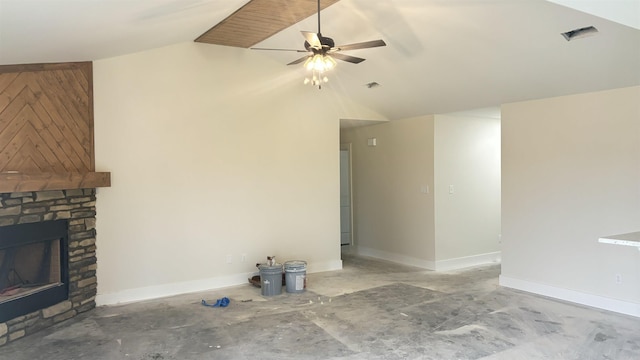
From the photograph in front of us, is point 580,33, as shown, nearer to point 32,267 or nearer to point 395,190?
point 395,190

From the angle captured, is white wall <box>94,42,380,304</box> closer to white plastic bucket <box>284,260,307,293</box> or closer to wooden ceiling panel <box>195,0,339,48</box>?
wooden ceiling panel <box>195,0,339,48</box>

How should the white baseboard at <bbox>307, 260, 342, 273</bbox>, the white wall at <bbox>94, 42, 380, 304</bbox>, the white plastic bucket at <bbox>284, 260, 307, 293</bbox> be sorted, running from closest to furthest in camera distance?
the white wall at <bbox>94, 42, 380, 304</bbox>
the white plastic bucket at <bbox>284, 260, 307, 293</bbox>
the white baseboard at <bbox>307, 260, 342, 273</bbox>

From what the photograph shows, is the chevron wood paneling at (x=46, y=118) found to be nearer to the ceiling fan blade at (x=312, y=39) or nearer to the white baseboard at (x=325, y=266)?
the ceiling fan blade at (x=312, y=39)

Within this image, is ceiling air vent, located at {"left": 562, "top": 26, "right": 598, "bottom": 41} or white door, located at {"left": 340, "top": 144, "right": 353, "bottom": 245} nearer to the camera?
ceiling air vent, located at {"left": 562, "top": 26, "right": 598, "bottom": 41}

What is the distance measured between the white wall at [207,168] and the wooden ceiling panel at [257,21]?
36 centimetres

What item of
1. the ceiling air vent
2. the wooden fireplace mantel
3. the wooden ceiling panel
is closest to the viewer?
the ceiling air vent

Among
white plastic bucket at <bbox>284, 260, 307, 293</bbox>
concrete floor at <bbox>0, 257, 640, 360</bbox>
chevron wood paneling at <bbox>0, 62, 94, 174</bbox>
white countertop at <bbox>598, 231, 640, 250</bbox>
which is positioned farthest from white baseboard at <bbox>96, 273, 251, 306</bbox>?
white countertop at <bbox>598, 231, 640, 250</bbox>

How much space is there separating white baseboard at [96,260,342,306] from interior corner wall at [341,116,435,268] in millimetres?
2569

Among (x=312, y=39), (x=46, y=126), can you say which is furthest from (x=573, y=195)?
(x=46, y=126)

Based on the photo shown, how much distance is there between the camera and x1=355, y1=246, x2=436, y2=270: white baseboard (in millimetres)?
6579

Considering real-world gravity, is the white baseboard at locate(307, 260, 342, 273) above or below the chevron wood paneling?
below

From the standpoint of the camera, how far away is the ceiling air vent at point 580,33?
355 centimetres

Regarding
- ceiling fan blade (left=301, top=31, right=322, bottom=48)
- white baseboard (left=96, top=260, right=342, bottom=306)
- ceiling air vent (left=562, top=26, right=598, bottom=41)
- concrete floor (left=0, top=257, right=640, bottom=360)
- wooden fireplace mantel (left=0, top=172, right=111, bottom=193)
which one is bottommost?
concrete floor (left=0, top=257, right=640, bottom=360)

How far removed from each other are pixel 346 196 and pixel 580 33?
504cm
